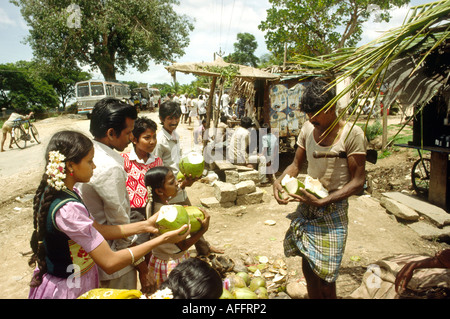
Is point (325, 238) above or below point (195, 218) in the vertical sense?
below

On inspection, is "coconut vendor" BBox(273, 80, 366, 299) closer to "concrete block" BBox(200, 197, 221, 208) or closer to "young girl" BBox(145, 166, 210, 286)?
"young girl" BBox(145, 166, 210, 286)

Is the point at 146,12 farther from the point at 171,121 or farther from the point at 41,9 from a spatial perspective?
the point at 171,121

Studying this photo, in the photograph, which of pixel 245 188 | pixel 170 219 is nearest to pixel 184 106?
pixel 245 188

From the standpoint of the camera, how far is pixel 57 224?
4.62 ft

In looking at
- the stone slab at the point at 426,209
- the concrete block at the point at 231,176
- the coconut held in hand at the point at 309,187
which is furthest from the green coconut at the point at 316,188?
the concrete block at the point at 231,176

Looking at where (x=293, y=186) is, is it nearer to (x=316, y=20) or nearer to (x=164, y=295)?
(x=164, y=295)

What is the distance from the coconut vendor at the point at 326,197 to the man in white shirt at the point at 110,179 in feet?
4.05

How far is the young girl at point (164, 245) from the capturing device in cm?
219

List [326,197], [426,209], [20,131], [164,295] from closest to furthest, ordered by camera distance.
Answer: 1. [164,295]
2. [326,197]
3. [426,209]
4. [20,131]

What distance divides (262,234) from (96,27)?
23.1m

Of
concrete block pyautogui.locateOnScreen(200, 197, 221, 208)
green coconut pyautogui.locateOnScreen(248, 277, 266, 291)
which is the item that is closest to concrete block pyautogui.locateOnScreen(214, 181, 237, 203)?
concrete block pyautogui.locateOnScreen(200, 197, 221, 208)

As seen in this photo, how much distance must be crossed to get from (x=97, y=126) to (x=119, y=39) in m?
26.3

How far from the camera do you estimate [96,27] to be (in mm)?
21578

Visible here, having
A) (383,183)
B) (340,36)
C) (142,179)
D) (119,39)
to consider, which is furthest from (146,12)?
(142,179)
